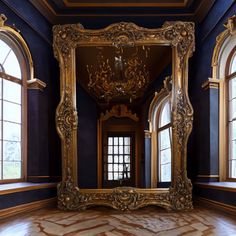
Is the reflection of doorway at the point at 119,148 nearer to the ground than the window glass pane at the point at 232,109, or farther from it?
nearer to the ground

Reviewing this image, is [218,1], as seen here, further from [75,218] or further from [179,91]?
[75,218]

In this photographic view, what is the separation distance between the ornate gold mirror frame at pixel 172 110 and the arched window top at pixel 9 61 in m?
0.50

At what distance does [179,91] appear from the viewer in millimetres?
3729

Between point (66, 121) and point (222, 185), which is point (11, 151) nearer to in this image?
point (66, 121)

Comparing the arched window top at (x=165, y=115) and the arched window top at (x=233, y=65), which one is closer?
the arched window top at (x=233, y=65)

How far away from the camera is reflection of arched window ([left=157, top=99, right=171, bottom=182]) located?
12.1ft

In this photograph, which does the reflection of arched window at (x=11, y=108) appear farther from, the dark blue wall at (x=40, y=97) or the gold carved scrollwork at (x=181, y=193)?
the gold carved scrollwork at (x=181, y=193)

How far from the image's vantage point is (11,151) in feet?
11.2

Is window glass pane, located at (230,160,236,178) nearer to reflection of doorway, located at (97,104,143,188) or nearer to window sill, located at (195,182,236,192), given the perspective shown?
window sill, located at (195,182,236,192)

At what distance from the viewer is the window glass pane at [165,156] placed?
3.73 metres

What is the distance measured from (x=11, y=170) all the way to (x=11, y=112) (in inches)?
24.2

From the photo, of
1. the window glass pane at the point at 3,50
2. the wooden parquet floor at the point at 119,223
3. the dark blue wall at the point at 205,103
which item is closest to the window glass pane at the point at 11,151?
the wooden parquet floor at the point at 119,223

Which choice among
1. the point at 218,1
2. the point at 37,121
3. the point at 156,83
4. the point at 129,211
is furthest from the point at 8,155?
the point at 218,1

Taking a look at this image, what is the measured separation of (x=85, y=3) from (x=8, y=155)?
199 centimetres
